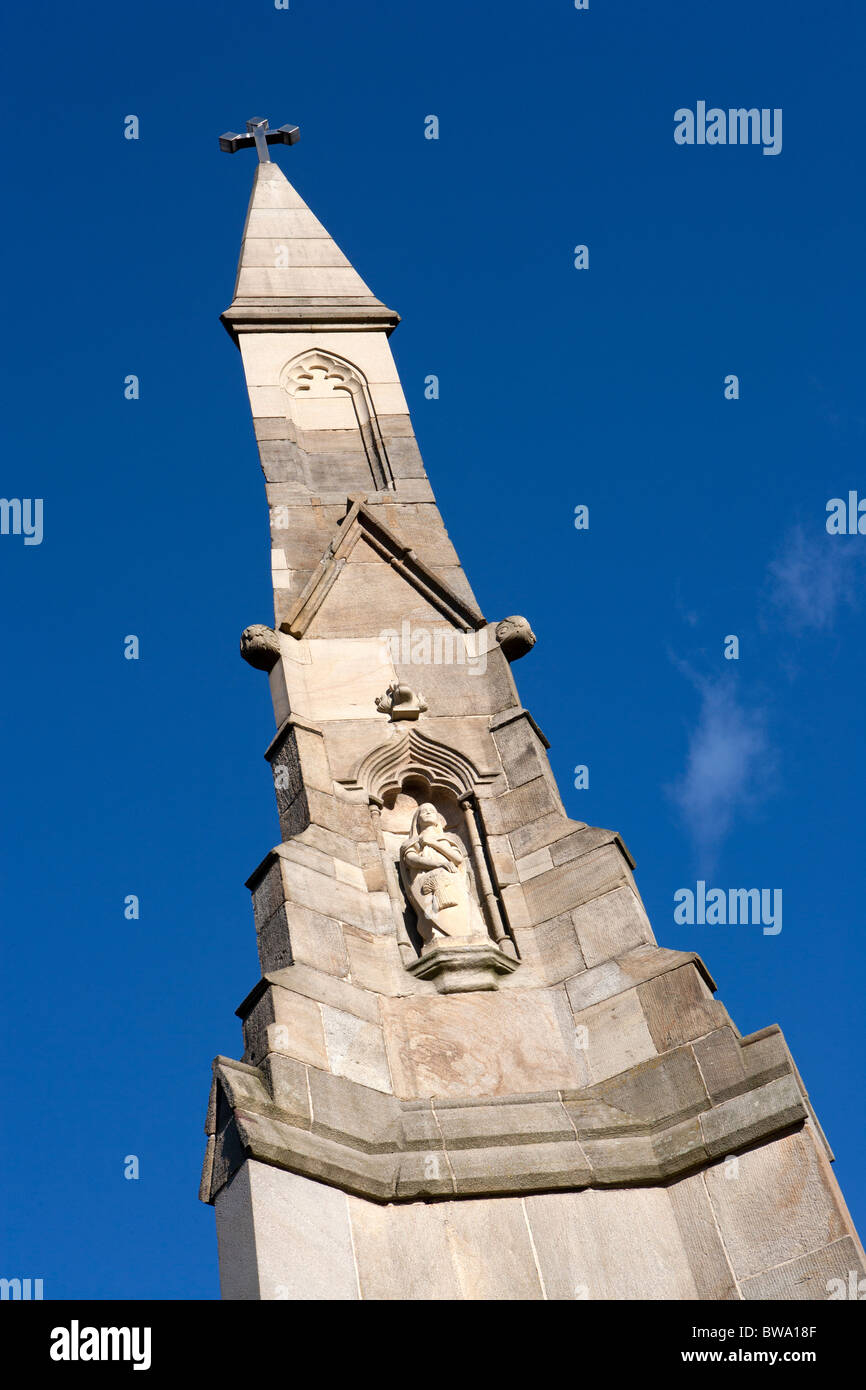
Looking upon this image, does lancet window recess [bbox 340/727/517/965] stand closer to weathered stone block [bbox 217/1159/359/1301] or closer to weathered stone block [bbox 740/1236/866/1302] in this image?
weathered stone block [bbox 217/1159/359/1301]

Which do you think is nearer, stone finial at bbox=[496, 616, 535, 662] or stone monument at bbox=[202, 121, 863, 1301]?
stone monument at bbox=[202, 121, 863, 1301]

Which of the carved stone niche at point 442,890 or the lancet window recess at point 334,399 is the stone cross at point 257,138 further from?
the carved stone niche at point 442,890

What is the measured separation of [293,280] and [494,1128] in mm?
10653

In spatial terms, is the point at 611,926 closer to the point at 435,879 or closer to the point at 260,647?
the point at 435,879

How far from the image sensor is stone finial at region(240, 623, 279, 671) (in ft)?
47.6

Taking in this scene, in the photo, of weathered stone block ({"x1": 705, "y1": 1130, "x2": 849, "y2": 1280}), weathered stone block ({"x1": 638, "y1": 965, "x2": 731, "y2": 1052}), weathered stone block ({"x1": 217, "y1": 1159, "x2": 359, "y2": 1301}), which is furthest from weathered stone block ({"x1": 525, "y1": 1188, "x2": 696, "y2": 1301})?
weathered stone block ({"x1": 217, "y1": 1159, "x2": 359, "y2": 1301})

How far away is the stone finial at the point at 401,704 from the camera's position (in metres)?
14.1

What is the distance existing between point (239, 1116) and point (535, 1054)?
219 centimetres

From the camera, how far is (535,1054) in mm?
11914

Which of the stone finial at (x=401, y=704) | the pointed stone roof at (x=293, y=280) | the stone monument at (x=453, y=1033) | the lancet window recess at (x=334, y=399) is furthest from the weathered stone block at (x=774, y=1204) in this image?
the pointed stone roof at (x=293, y=280)

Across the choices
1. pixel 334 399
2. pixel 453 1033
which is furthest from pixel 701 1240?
pixel 334 399

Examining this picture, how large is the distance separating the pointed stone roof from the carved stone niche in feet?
21.0
